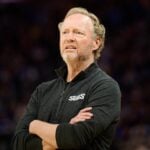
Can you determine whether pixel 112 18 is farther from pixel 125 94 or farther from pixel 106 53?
pixel 125 94

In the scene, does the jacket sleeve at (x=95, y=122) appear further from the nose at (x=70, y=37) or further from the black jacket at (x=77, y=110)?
the nose at (x=70, y=37)

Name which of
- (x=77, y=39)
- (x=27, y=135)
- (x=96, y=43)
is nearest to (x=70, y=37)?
(x=77, y=39)

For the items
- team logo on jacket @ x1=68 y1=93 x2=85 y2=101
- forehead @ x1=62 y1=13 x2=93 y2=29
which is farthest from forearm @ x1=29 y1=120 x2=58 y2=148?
forehead @ x1=62 y1=13 x2=93 y2=29

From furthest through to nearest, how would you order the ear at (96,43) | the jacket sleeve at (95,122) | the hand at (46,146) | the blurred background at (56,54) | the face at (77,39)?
the blurred background at (56,54)
the ear at (96,43)
the face at (77,39)
the hand at (46,146)
the jacket sleeve at (95,122)

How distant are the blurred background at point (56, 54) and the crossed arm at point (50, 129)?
379cm

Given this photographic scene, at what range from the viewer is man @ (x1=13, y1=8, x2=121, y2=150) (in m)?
3.65

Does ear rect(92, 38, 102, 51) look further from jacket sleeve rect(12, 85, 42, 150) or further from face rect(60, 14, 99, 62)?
jacket sleeve rect(12, 85, 42, 150)

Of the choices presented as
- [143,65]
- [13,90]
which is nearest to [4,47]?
[13,90]

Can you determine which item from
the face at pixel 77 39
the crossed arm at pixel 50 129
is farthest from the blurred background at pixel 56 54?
the crossed arm at pixel 50 129

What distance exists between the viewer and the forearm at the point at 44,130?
12.1ft

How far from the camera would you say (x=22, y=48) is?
10.7 m

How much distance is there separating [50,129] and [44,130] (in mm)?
61

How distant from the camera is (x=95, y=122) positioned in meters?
3.63

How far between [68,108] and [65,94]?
14 cm
